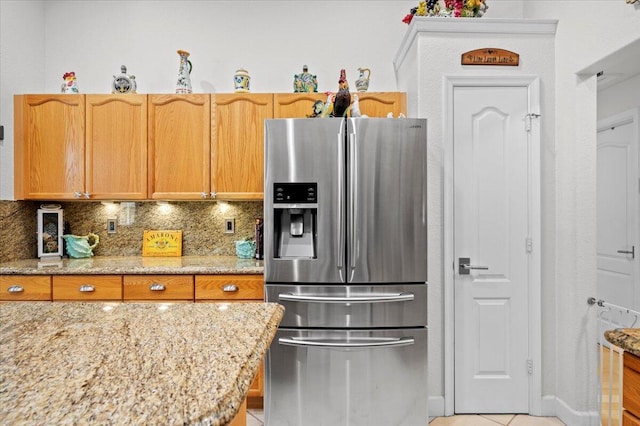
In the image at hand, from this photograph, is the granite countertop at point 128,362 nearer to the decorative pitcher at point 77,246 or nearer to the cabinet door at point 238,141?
the cabinet door at point 238,141

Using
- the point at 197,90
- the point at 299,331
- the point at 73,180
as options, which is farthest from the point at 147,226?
the point at 299,331

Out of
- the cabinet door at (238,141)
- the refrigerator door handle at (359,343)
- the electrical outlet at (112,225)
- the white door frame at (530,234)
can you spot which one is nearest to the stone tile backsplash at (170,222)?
the electrical outlet at (112,225)

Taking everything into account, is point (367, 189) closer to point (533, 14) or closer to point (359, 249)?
point (359, 249)

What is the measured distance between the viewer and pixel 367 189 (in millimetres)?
2209

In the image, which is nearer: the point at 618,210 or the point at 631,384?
the point at 631,384

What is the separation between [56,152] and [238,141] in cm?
140

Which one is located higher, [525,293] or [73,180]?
[73,180]

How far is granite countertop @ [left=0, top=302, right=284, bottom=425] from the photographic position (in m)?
0.57

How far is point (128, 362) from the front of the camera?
76 centimetres

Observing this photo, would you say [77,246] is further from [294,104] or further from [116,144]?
[294,104]

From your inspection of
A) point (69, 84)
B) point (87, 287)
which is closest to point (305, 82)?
point (69, 84)

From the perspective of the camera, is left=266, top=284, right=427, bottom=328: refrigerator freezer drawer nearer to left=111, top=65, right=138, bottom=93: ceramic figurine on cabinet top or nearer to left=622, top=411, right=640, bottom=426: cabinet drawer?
left=622, top=411, right=640, bottom=426: cabinet drawer

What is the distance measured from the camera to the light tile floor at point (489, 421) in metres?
2.31

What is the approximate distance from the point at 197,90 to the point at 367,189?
1.89 m
